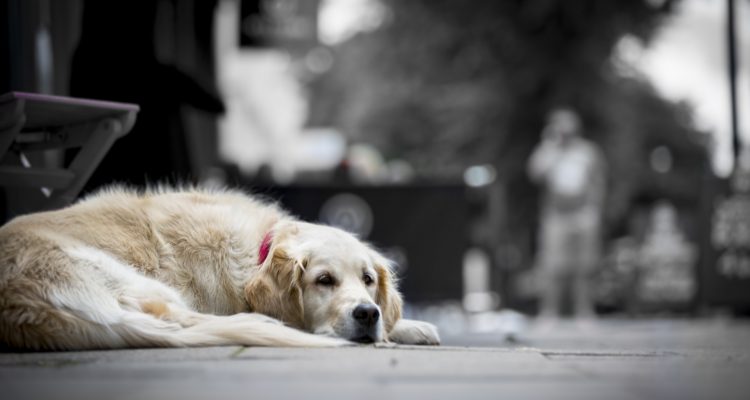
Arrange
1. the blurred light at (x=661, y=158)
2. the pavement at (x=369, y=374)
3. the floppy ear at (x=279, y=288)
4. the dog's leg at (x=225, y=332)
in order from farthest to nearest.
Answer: the blurred light at (x=661, y=158)
the floppy ear at (x=279, y=288)
the dog's leg at (x=225, y=332)
the pavement at (x=369, y=374)

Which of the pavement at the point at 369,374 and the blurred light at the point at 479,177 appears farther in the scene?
the blurred light at the point at 479,177

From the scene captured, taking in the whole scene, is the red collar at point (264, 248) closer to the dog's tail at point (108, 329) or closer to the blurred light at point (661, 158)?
the dog's tail at point (108, 329)

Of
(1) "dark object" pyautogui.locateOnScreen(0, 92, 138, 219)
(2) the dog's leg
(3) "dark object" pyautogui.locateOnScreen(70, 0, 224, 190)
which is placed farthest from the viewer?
(3) "dark object" pyautogui.locateOnScreen(70, 0, 224, 190)

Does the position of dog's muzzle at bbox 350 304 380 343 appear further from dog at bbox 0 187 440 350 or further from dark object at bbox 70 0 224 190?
dark object at bbox 70 0 224 190

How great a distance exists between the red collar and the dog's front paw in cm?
66

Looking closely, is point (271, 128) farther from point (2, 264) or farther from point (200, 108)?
point (2, 264)

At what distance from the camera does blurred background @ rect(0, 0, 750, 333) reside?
6.40 m

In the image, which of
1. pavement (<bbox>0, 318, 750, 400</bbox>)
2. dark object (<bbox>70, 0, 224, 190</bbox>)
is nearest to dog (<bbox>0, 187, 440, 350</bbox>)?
pavement (<bbox>0, 318, 750, 400</bbox>)

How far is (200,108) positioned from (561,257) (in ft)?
19.0

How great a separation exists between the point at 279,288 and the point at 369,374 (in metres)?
1.33

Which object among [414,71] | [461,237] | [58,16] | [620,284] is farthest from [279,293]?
[414,71]

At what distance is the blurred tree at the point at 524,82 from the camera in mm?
19516

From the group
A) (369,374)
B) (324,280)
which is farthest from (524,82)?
(369,374)

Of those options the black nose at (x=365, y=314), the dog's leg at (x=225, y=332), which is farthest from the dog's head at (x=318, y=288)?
the dog's leg at (x=225, y=332)
